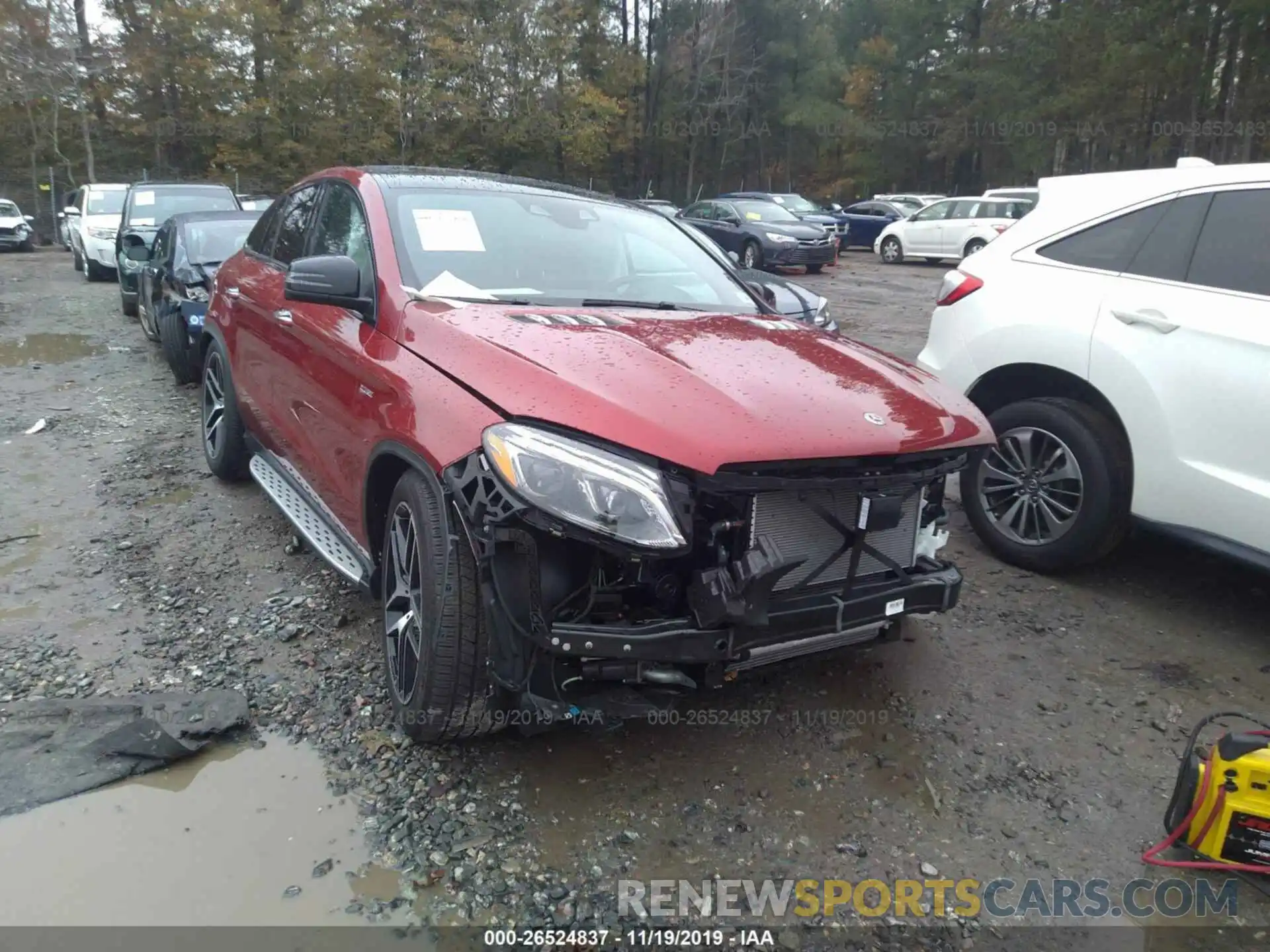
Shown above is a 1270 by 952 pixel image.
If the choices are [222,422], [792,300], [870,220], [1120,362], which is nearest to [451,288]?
[222,422]

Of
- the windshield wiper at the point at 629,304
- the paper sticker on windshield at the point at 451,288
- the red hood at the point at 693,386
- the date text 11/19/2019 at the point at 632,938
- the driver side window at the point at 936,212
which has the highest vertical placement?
the driver side window at the point at 936,212

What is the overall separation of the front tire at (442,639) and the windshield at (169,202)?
1241cm

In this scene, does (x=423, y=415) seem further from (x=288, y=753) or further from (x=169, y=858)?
(x=169, y=858)

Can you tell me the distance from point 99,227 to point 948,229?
1758cm

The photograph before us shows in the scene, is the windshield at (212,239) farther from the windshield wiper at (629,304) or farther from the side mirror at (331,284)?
the windshield wiper at (629,304)

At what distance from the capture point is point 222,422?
517cm

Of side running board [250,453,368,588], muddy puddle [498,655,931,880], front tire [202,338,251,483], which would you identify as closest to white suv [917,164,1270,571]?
muddy puddle [498,655,931,880]

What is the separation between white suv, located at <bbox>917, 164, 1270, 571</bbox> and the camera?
11.5 feet

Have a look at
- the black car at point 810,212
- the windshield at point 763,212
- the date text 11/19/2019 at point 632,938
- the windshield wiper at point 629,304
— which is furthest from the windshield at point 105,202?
the date text 11/19/2019 at point 632,938

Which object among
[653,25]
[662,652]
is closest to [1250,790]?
[662,652]

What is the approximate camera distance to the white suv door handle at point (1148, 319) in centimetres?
373

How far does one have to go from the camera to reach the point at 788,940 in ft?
7.47

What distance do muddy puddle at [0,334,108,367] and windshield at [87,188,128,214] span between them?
7139 mm

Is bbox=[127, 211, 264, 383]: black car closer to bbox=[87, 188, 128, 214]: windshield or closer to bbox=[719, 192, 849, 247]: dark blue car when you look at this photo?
bbox=[87, 188, 128, 214]: windshield
